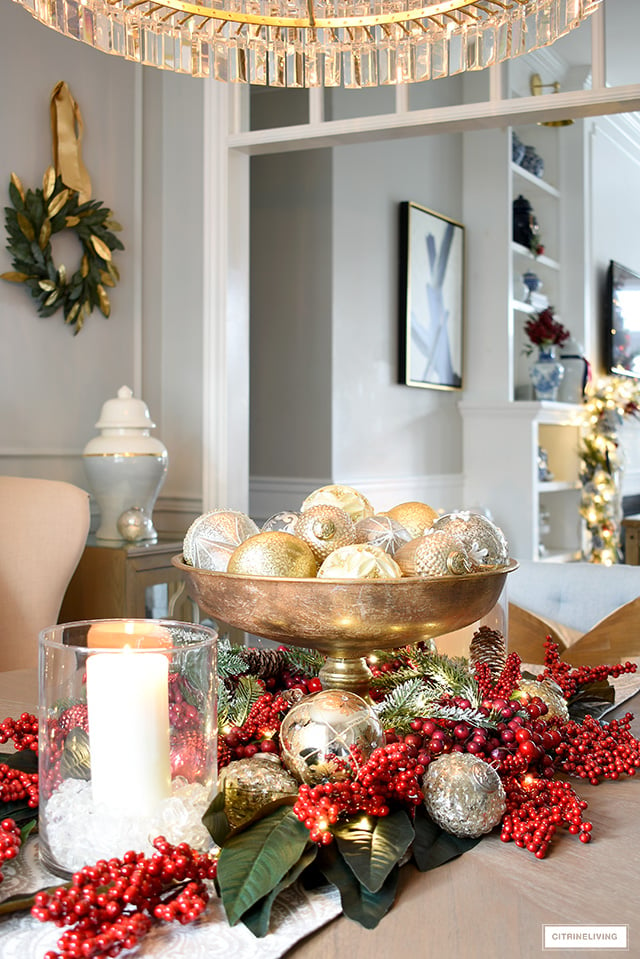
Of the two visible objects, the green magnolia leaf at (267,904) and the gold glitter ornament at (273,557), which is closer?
the green magnolia leaf at (267,904)

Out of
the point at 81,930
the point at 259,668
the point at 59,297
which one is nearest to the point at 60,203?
the point at 59,297

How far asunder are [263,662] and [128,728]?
40cm

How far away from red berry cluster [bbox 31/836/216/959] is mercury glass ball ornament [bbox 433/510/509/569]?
0.34 meters

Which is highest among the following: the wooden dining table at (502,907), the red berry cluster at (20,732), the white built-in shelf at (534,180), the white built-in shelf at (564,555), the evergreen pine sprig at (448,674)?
the white built-in shelf at (534,180)

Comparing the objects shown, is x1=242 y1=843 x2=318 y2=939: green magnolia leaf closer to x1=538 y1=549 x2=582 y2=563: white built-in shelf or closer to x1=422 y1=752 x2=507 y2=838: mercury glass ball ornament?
x1=422 y1=752 x2=507 y2=838: mercury glass ball ornament

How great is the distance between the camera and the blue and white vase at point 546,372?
16.0 feet

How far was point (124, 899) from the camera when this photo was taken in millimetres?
570

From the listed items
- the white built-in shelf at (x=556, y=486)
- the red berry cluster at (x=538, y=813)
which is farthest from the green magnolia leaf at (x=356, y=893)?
the white built-in shelf at (x=556, y=486)

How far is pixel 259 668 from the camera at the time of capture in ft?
3.35

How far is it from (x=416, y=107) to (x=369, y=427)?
1377 mm

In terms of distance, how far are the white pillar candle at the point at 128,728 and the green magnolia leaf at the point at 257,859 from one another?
0.07 metres

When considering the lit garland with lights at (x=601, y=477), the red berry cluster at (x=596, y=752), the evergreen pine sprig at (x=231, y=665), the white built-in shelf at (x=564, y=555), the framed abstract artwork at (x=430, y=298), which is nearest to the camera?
the red berry cluster at (x=596, y=752)

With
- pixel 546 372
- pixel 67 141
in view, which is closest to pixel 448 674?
pixel 67 141

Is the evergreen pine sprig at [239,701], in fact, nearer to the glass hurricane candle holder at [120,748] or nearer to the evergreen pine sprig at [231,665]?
the evergreen pine sprig at [231,665]
